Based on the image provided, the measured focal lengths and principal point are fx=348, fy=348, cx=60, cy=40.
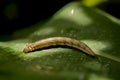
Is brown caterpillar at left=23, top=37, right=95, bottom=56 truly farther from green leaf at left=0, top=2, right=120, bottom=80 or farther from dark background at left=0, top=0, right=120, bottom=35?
dark background at left=0, top=0, right=120, bottom=35

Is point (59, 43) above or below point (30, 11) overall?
below

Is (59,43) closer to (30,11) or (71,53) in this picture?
(71,53)

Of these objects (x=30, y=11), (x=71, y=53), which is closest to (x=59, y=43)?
(x=71, y=53)

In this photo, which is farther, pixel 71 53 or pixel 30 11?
pixel 30 11

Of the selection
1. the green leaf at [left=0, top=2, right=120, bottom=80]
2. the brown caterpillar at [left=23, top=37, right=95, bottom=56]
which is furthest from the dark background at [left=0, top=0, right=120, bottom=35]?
the brown caterpillar at [left=23, top=37, right=95, bottom=56]

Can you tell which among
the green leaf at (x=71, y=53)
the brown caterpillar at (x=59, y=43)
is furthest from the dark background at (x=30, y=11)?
the brown caterpillar at (x=59, y=43)

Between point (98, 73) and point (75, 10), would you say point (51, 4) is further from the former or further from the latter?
point (98, 73)
